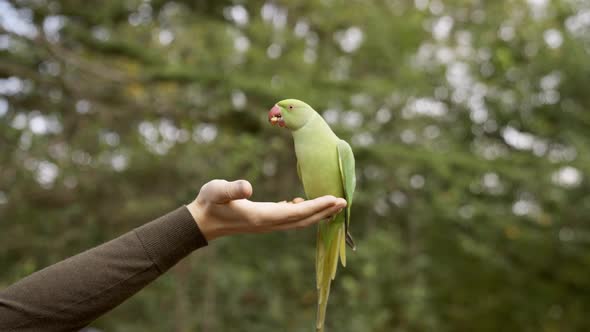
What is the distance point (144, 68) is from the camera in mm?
4336

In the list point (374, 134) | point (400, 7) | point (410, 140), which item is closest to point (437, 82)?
point (410, 140)

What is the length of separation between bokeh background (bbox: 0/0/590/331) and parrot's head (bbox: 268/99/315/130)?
2.49 m

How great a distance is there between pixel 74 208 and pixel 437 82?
3387mm

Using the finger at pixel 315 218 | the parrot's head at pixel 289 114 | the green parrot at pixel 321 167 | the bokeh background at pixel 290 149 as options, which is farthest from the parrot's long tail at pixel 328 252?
the bokeh background at pixel 290 149

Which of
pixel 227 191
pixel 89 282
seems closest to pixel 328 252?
pixel 227 191

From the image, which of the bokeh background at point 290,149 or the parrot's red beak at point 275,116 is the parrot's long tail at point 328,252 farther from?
the bokeh background at point 290,149

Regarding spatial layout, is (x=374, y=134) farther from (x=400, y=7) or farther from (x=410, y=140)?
(x=400, y=7)

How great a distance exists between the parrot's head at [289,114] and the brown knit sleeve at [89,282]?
331 mm

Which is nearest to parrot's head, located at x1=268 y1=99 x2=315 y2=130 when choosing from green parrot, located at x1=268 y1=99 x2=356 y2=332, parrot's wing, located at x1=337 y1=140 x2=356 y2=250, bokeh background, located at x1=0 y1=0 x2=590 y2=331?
green parrot, located at x1=268 y1=99 x2=356 y2=332

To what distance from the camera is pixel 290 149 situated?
4449 mm

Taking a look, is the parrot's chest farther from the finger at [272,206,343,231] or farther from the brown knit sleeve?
the brown knit sleeve

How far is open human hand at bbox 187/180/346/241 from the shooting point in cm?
120

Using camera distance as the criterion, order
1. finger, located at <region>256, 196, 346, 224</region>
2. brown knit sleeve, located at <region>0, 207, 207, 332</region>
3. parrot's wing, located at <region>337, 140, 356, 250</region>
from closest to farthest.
Answer: brown knit sleeve, located at <region>0, 207, 207, 332</region> → finger, located at <region>256, 196, 346, 224</region> → parrot's wing, located at <region>337, 140, 356, 250</region>

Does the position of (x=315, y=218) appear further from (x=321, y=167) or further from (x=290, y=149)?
(x=290, y=149)
